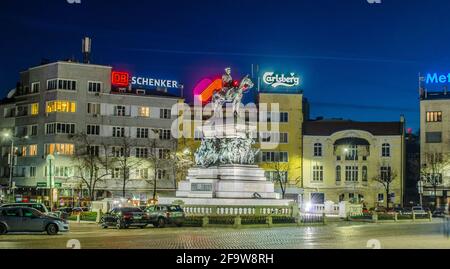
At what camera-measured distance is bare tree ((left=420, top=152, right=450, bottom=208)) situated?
108938 millimetres

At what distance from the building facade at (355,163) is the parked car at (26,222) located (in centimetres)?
7162

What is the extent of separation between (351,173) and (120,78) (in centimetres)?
3461

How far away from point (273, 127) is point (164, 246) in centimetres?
8120

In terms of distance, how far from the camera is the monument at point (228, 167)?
62375 millimetres

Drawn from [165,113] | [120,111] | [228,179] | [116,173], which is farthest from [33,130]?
[228,179]

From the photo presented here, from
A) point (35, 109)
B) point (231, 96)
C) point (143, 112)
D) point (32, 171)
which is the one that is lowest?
point (32, 171)

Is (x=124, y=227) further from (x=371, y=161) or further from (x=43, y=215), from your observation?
(x=371, y=161)

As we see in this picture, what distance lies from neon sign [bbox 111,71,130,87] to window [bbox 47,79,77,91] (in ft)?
18.4

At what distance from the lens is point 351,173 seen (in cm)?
11419

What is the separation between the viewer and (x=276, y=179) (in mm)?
114250

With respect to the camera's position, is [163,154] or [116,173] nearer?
[116,173]

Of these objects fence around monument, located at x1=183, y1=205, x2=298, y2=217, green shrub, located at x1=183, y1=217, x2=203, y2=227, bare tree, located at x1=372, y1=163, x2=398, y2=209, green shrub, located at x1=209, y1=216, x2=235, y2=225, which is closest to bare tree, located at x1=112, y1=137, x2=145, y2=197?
bare tree, located at x1=372, y1=163, x2=398, y2=209

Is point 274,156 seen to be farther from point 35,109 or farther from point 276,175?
point 35,109
